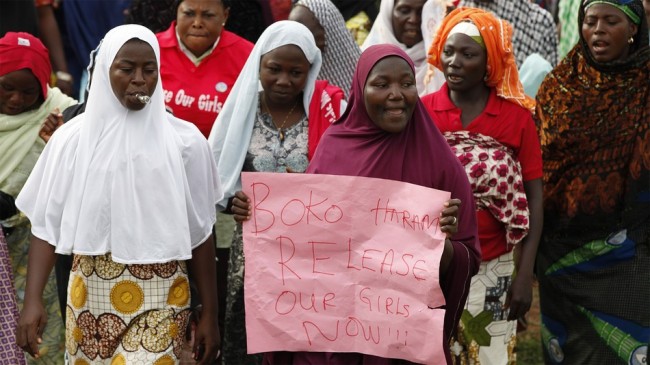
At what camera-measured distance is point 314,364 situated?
5691 mm

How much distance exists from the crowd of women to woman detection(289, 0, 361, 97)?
0.01m

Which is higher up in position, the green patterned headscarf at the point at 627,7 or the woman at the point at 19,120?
the green patterned headscarf at the point at 627,7

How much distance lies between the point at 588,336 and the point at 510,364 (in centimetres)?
75

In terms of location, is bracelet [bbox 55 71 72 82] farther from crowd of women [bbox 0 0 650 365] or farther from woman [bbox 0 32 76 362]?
woman [bbox 0 32 76 362]

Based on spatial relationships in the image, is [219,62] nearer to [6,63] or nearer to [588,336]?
[6,63]

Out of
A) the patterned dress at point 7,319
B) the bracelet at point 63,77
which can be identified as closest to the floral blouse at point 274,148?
the patterned dress at point 7,319

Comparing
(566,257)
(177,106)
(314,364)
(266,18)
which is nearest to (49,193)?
(314,364)

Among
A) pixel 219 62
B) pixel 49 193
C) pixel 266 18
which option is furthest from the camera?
pixel 266 18

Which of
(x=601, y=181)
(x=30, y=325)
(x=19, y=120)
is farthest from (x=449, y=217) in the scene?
(x=19, y=120)

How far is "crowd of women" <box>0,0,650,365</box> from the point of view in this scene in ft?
19.1

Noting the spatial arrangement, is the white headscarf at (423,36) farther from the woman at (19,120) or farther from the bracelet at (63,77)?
the woman at (19,120)

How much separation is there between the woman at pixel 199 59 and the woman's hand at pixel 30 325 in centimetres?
227

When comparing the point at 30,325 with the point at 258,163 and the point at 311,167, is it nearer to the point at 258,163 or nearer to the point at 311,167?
the point at 311,167

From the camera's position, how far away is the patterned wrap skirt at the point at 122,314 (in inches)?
234
